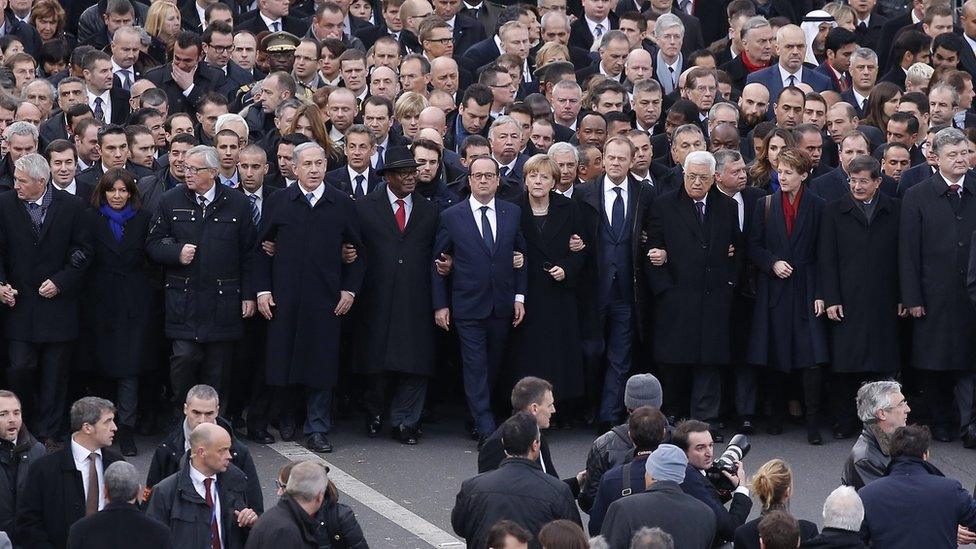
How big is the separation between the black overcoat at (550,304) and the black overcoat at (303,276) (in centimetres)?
139

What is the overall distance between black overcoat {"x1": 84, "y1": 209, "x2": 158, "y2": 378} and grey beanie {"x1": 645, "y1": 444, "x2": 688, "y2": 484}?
5702mm

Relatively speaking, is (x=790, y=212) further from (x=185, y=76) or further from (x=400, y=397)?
(x=185, y=76)

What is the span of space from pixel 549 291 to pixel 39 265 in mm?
3858

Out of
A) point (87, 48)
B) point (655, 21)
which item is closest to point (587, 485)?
point (87, 48)

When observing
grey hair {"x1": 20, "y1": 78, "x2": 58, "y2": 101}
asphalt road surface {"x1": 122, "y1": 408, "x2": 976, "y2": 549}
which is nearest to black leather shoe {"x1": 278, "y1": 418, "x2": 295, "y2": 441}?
asphalt road surface {"x1": 122, "y1": 408, "x2": 976, "y2": 549}

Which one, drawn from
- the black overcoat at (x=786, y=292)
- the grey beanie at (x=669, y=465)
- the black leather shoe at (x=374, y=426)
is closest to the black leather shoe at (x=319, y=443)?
the black leather shoe at (x=374, y=426)

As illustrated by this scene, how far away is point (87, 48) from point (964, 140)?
8.15m

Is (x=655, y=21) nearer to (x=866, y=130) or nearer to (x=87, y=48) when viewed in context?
(x=866, y=130)

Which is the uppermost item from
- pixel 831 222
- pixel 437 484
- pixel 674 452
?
pixel 831 222

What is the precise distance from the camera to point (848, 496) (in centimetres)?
987

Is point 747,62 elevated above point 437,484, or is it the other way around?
point 747,62

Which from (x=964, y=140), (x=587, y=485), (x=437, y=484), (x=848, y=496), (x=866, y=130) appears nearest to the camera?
(x=848, y=496)

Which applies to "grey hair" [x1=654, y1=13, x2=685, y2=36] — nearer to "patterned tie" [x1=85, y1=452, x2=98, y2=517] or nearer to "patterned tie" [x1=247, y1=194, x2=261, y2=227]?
"patterned tie" [x1=247, y1=194, x2=261, y2=227]

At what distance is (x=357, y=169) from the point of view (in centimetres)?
Answer: 1507
